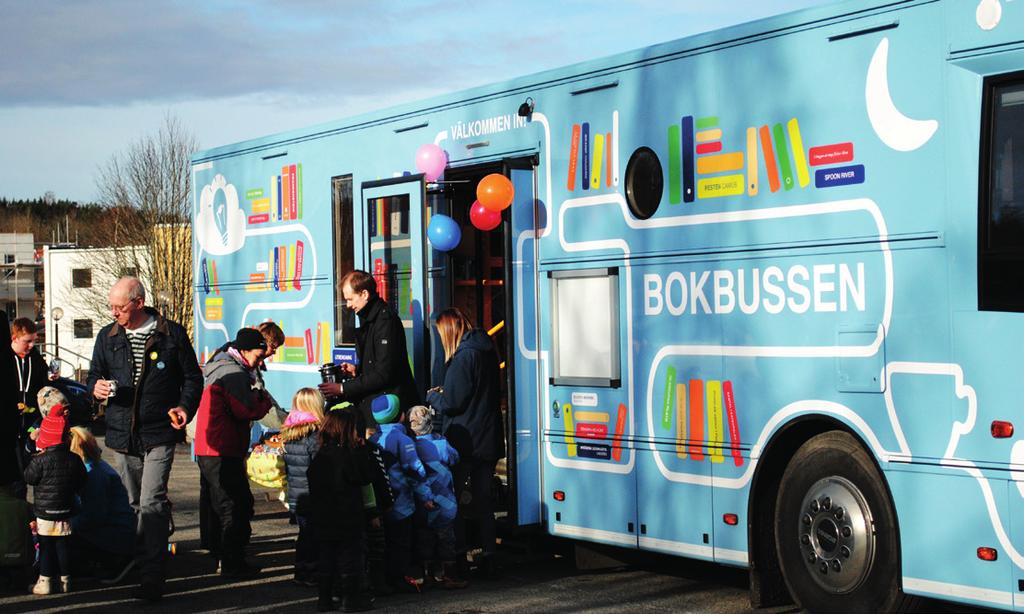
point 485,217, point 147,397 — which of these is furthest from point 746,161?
point 147,397

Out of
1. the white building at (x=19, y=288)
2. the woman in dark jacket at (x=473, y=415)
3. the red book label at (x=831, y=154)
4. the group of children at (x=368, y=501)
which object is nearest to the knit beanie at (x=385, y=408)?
the group of children at (x=368, y=501)

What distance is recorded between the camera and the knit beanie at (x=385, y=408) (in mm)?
9453

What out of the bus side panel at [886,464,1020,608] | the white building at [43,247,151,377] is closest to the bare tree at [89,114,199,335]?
the white building at [43,247,151,377]

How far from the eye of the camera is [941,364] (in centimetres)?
652

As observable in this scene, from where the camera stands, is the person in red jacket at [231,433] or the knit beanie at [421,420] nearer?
the knit beanie at [421,420]

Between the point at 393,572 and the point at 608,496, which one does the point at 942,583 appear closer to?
the point at 608,496

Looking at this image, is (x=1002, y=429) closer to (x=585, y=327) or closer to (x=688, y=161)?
(x=688, y=161)

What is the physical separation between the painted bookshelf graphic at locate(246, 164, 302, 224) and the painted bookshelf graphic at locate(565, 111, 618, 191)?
361 cm

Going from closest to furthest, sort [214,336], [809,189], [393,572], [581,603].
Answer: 1. [809,189]
2. [581,603]
3. [393,572]
4. [214,336]

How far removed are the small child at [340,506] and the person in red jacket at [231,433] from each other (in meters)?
1.32

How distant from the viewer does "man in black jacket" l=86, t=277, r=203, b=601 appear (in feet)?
28.6

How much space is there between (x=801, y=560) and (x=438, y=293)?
12.5 feet

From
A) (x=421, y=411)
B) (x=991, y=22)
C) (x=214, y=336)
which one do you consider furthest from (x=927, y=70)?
(x=214, y=336)

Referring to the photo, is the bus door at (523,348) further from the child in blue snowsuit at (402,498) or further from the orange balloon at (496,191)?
the child in blue snowsuit at (402,498)
